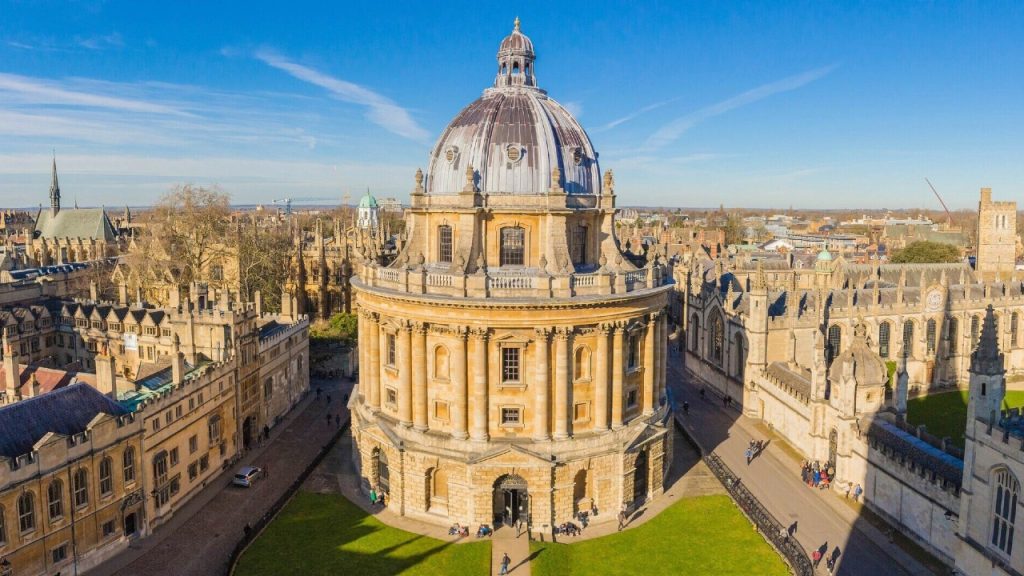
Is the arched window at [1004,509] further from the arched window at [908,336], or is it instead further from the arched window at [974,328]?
the arched window at [974,328]

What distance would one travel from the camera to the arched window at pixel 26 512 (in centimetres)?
2989

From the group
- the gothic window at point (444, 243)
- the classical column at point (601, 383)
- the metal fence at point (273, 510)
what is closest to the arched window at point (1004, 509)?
the classical column at point (601, 383)

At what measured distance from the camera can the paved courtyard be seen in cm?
3472

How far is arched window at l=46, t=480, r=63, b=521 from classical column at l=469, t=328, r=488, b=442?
60.7ft

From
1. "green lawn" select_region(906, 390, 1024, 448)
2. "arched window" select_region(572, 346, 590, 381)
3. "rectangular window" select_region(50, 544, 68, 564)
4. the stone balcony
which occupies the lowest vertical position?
"green lawn" select_region(906, 390, 1024, 448)

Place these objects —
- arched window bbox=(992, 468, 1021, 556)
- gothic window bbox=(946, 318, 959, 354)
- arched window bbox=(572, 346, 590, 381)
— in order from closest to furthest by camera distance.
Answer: arched window bbox=(992, 468, 1021, 556), arched window bbox=(572, 346, 590, 381), gothic window bbox=(946, 318, 959, 354)

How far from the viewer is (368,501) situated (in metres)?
41.3

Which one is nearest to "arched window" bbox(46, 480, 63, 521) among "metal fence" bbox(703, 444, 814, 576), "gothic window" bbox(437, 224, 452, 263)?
"gothic window" bbox(437, 224, 452, 263)

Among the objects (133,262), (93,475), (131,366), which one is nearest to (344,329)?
(131,366)

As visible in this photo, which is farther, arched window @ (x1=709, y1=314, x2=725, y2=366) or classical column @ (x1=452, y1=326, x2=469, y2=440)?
arched window @ (x1=709, y1=314, x2=725, y2=366)

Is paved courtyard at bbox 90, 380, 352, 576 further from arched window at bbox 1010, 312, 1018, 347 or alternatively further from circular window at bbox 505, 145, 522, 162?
arched window at bbox 1010, 312, 1018, 347

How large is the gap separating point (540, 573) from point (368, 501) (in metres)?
12.1

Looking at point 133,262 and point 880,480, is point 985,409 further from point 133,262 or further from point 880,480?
point 133,262

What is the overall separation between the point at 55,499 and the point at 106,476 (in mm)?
3126
